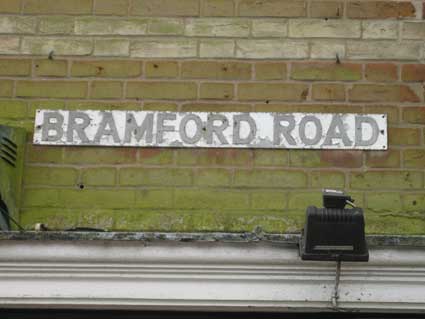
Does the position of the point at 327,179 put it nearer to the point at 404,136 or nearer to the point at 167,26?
the point at 404,136

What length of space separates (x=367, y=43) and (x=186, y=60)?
0.92 m

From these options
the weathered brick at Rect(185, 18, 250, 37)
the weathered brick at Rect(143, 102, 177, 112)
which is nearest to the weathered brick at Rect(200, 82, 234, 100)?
the weathered brick at Rect(143, 102, 177, 112)

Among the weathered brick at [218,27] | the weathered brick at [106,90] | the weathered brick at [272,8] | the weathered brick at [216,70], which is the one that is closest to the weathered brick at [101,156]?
the weathered brick at [106,90]

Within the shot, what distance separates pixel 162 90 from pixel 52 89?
55 cm

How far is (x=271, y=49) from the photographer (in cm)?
453

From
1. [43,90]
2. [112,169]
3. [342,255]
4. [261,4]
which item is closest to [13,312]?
[112,169]

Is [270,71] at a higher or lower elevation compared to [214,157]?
higher

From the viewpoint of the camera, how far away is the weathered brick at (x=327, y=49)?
14.8 ft

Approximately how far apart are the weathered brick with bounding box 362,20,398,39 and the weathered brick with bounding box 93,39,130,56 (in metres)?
1.21

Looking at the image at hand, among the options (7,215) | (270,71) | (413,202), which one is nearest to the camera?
(7,215)

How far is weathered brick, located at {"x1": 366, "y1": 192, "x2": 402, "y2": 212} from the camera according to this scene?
4277mm

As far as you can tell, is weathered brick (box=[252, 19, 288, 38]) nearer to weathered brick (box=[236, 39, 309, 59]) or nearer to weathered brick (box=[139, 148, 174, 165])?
weathered brick (box=[236, 39, 309, 59])

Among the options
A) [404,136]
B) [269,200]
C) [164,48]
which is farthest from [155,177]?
[404,136]

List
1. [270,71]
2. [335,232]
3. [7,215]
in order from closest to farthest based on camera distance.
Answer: [335,232]
[7,215]
[270,71]
